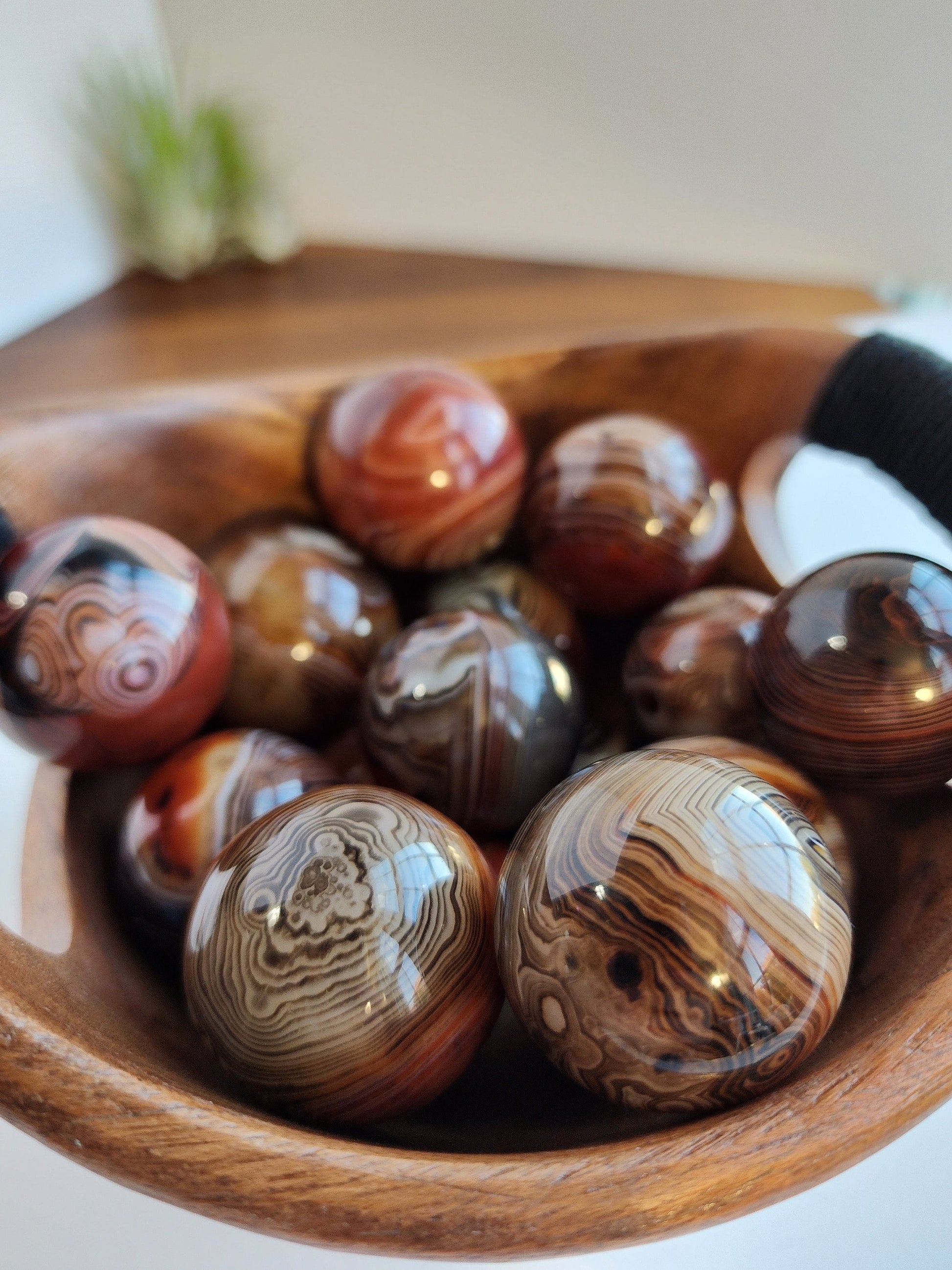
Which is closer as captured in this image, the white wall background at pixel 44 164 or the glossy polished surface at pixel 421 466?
the glossy polished surface at pixel 421 466

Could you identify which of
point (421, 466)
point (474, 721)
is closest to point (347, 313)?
point (421, 466)

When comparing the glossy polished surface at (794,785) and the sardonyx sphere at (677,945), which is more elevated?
the sardonyx sphere at (677,945)

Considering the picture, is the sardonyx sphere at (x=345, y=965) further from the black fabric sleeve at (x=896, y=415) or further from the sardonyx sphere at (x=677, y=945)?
the black fabric sleeve at (x=896, y=415)

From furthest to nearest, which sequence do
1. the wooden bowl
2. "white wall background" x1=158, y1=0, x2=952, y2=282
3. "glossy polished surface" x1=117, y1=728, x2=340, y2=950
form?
"white wall background" x1=158, y1=0, x2=952, y2=282
"glossy polished surface" x1=117, y1=728, x2=340, y2=950
the wooden bowl

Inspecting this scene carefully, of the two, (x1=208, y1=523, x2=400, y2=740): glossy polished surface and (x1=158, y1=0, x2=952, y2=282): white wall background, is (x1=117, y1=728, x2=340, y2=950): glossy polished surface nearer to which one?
(x1=208, y1=523, x2=400, y2=740): glossy polished surface

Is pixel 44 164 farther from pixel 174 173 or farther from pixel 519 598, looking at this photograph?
pixel 519 598

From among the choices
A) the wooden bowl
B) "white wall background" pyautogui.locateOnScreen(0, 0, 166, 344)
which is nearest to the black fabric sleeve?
the wooden bowl

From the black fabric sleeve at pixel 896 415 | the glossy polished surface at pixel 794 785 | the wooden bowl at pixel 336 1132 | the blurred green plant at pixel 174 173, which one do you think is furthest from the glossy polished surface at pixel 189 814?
the blurred green plant at pixel 174 173
